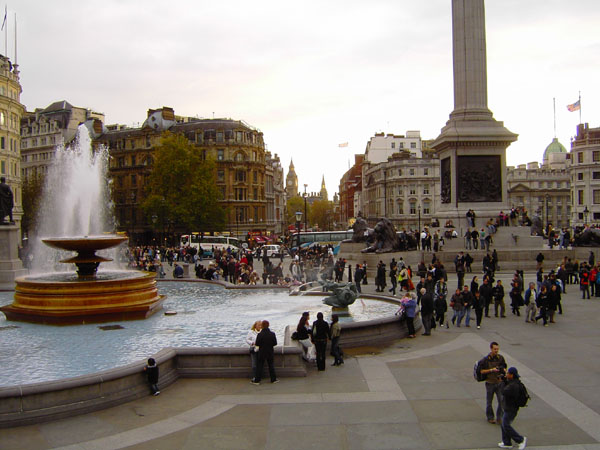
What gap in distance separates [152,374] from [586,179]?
8093 cm

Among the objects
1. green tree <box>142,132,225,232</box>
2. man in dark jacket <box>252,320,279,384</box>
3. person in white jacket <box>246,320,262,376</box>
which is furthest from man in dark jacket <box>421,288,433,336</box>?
green tree <box>142,132,225,232</box>

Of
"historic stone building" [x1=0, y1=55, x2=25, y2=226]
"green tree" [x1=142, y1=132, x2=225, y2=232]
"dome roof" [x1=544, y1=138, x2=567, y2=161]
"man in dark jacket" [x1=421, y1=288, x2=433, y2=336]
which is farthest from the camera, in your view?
"dome roof" [x1=544, y1=138, x2=567, y2=161]

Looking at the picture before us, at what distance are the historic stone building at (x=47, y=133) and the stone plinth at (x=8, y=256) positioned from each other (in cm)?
6094

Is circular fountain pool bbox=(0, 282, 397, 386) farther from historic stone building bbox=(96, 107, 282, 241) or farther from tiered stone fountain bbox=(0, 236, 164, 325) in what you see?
historic stone building bbox=(96, 107, 282, 241)

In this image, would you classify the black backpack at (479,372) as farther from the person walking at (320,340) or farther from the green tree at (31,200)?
the green tree at (31,200)

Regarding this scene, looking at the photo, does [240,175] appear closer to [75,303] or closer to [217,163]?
[217,163]

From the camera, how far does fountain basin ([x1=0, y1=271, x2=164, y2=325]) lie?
596 inches

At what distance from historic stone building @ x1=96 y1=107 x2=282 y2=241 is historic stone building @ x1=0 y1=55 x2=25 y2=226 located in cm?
2052

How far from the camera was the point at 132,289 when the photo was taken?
16.0m

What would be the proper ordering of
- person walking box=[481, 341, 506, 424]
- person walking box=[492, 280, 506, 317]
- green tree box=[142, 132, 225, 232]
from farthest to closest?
green tree box=[142, 132, 225, 232]
person walking box=[492, 280, 506, 317]
person walking box=[481, 341, 506, 424]

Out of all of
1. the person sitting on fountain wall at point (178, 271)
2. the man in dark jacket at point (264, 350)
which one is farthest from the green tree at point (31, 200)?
the man in dark jacket at point (264, 350)

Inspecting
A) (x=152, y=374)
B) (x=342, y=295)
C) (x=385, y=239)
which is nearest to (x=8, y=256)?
(x=342, y=295)

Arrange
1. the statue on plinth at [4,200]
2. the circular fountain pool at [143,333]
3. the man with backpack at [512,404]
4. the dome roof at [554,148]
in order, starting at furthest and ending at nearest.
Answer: the dome roof at [554,148] → the statue on plinth at [4,200] → the circular fountain pool at [143,333] → the man with backpack at [512,404]

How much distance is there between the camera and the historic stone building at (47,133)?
85625 millimetres
